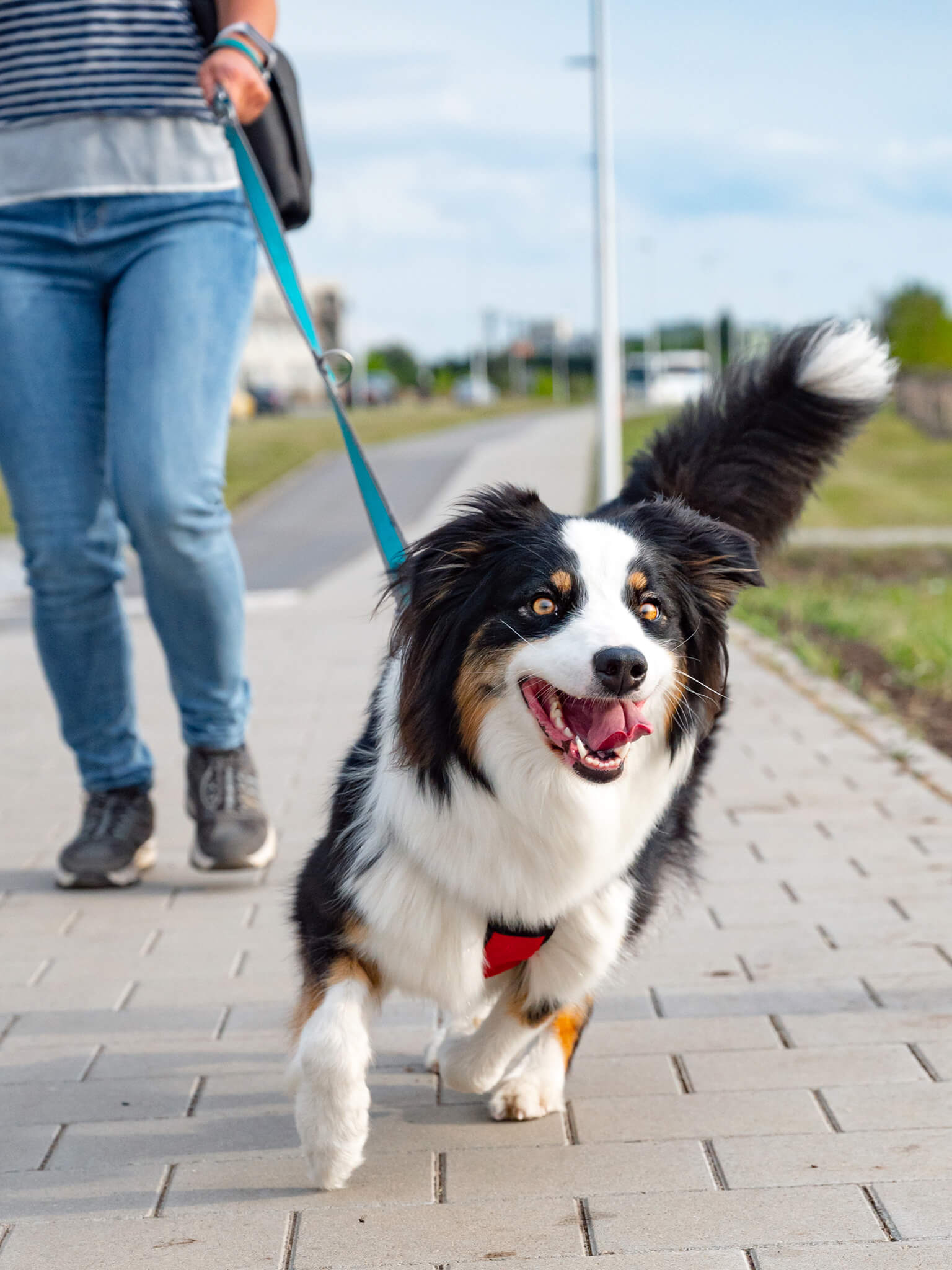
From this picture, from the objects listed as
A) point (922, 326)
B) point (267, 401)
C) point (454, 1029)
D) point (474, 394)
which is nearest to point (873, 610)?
point (454, 1029)

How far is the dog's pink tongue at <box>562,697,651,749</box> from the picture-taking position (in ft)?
8.35

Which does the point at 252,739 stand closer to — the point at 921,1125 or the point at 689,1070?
the point at 689,1070

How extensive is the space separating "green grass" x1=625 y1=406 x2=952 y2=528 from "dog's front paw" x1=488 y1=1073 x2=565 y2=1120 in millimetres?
9339

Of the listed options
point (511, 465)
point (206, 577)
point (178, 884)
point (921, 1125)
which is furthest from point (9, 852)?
point (511, 465)

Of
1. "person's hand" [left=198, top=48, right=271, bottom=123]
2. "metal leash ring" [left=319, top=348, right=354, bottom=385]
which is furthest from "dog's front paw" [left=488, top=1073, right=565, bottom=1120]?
"person's hand" [left=198, top=48, right=271, bottom=123]

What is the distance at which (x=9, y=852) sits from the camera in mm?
4594

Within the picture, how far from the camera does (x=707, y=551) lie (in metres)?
2.77

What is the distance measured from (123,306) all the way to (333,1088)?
214 cm

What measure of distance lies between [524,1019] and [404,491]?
1880 cm

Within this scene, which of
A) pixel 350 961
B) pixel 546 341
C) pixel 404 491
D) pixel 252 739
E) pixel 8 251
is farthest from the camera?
pixel 546 341

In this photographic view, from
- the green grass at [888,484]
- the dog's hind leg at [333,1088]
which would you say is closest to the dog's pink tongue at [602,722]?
the dog's hind leg at [333,1088]

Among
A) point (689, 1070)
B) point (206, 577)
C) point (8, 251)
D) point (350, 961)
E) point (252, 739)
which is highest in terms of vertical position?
point (8, 251)

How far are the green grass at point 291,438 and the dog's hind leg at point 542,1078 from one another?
383 inches

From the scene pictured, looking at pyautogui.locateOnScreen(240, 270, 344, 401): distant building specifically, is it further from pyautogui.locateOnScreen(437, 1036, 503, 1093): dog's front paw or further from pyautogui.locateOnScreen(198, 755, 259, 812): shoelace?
pyautogui.locateOnScreen(437, 1036, 503, 1093): dog's front paw
